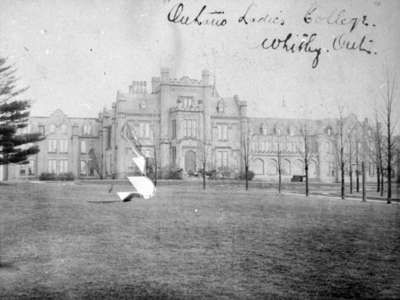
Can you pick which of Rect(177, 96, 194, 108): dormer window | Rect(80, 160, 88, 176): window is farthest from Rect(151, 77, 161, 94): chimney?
Rect(80, 160, 88, 176): window

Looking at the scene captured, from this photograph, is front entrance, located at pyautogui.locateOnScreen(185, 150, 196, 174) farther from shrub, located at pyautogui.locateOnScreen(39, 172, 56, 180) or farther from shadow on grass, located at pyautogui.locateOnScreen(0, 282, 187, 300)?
shadow on grass, located at pyautogui.locateOnScreen(0, 282, 187, 300)

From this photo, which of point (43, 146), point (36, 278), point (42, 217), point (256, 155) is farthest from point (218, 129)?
point (36, 278)

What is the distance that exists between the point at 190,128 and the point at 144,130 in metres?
4.44

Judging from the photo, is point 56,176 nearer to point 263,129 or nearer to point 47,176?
point 47,176

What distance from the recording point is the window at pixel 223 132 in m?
46.7

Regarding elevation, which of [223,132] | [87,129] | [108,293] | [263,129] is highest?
[263,129]

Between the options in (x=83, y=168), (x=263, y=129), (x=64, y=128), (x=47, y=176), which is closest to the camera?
(x=47, y=176)

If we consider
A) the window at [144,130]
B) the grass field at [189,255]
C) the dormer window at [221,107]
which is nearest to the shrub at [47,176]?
the window at [144,130]

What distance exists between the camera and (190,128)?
43719 mm

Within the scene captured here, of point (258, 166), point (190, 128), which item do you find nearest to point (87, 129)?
point (190, 128)

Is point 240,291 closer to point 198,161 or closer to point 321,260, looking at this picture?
point 321,260

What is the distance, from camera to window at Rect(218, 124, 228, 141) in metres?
46.7

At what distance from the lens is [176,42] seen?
973cm

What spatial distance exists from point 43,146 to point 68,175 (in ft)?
16.2
